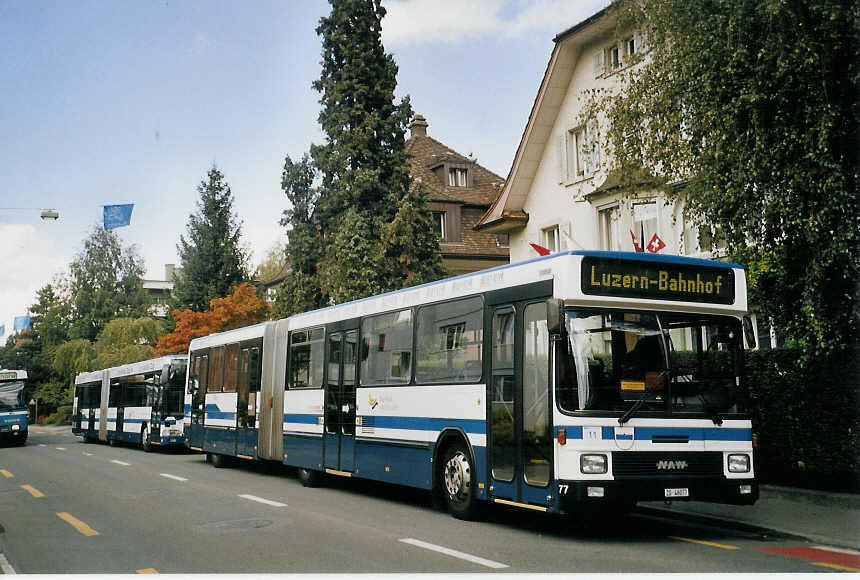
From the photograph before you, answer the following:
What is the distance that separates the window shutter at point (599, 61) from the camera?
26422mm

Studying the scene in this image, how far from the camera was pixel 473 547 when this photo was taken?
9.39 metres

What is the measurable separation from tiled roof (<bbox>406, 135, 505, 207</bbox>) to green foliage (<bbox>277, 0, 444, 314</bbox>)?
31.2ft

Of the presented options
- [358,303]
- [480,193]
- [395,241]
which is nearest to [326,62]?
[395,241]

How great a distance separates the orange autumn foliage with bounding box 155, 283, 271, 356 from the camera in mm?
47344

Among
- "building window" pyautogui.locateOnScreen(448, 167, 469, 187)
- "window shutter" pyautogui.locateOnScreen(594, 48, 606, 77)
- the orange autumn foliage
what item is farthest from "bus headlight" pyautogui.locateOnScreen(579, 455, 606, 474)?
"building window" pyautogui.locateOnScreen(448, 167, 469, 187)

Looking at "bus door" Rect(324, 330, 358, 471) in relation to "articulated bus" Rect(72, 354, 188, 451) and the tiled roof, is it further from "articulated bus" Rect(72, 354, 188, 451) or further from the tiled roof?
the tiled roof

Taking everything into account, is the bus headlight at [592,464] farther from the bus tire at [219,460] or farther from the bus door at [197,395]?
the bus door at [197,395]

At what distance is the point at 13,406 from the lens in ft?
122

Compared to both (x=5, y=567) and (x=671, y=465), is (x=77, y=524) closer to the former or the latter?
(x=5, y=567)

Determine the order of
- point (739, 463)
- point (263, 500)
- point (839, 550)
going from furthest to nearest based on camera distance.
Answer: point (263, 500)
point (739, 463)
point (839, 550)

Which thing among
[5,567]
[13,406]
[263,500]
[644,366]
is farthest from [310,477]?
[13,406]

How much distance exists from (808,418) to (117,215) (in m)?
17.3

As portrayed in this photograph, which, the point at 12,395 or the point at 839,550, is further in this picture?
the point at 12,395

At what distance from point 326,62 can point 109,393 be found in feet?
51.9
